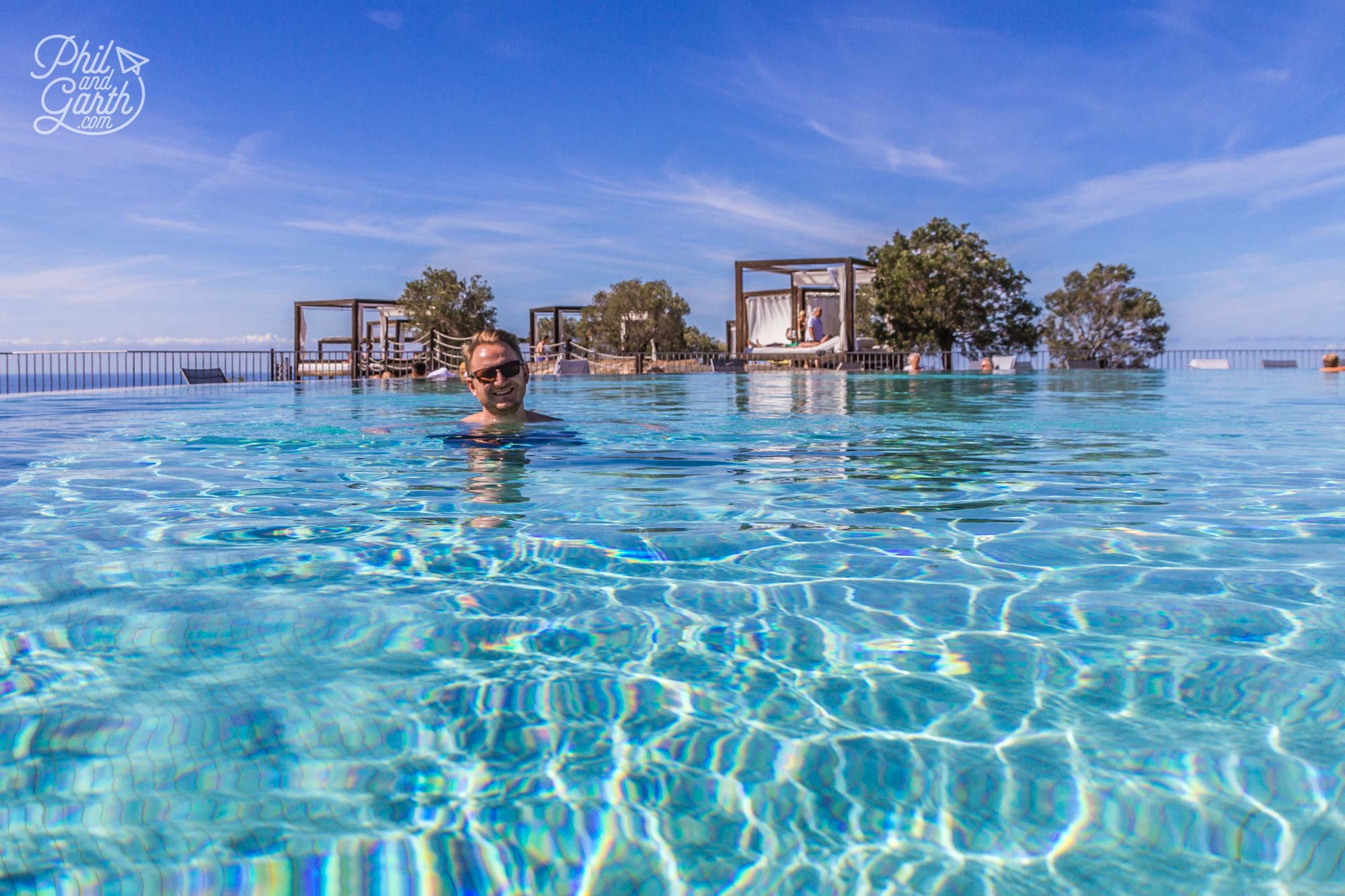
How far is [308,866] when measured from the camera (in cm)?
137

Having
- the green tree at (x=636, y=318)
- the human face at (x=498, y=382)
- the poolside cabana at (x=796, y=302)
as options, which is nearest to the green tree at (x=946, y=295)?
the poolside cabana at (x=796, y=302)

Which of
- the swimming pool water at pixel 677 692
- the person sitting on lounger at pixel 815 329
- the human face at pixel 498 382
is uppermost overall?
the person sitting on lounger at pixel 815 329

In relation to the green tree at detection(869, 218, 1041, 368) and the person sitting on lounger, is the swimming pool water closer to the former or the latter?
the person sitting on lounger

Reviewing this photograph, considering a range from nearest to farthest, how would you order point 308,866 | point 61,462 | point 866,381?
point 308,866, point 61,462, point 866,381

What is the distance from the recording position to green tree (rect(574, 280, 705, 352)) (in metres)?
41.4

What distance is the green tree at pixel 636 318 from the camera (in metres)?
41.4

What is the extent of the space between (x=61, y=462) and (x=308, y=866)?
20.6 feet

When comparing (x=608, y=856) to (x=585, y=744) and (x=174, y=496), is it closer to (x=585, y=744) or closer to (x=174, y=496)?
(x=585, y=744)

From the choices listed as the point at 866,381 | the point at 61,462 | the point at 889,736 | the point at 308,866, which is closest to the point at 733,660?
the point at 889,736

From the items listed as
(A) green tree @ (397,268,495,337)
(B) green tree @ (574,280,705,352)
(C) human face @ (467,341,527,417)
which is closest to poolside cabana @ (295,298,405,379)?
(A) green tree @ (397,268,495,337)

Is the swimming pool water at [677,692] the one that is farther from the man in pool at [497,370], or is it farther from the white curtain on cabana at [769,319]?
the white curtain on cabana at [769,319]

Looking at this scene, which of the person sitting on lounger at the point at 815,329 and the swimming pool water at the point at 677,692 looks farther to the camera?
the person sitting on lounger at the point at 815,329

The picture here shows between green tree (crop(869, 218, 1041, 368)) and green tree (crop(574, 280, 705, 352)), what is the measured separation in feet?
37.1

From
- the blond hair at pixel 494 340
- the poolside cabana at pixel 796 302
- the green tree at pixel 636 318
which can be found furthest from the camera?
the green tree at pixel 636 318
